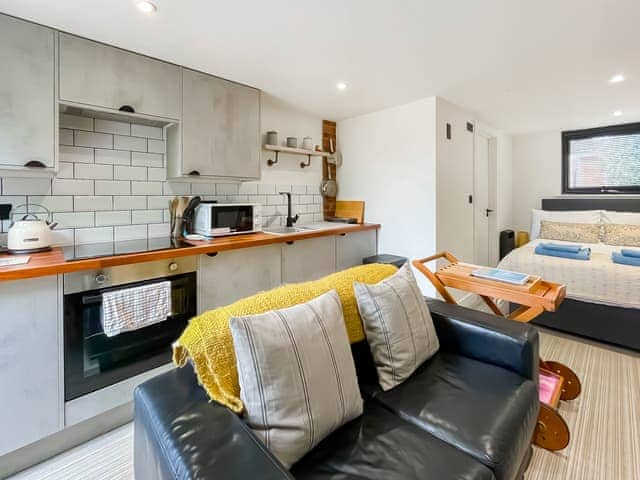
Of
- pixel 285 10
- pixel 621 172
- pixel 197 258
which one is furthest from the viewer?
pixel 621 172

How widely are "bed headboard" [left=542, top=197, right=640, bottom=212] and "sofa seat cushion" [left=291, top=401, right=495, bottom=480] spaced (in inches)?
196

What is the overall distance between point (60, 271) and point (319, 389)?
1430 mm

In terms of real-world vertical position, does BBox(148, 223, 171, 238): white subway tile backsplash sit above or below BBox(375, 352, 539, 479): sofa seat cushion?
above

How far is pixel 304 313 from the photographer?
1.19 meters

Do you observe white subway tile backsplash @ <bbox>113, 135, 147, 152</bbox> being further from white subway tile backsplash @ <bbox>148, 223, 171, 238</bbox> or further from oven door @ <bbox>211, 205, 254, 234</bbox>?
oven door @ <bbox>211, 205, 254, 234</bbox>

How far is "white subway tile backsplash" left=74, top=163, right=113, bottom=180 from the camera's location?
2.22 m

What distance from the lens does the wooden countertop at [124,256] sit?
152 centimetres

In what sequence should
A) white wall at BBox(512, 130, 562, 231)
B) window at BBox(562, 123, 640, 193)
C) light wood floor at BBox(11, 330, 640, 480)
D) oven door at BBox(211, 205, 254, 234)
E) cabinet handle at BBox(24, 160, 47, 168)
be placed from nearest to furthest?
light wood floor at BBox(11, 330, 640, 480) → cabinet handle at BBox(24, 160, 47, 168) → oven door at BBox(211, 205, 254, 234) → window at BBox(562, 123, 640, 193) → white wall at BBox(512, 130, 562, 231)

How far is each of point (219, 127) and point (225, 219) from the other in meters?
0.75

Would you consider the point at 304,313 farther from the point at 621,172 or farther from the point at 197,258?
the point at 621,172

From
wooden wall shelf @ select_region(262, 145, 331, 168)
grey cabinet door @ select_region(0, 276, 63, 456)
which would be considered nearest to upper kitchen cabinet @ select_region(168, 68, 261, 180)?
wooden wall shelf @ select_region(262, 145, 331, 168)

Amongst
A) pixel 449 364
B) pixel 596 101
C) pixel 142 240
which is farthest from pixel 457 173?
pixel 142 240

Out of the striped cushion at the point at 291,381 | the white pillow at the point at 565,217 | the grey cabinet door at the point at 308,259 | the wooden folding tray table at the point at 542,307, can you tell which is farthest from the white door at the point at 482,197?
the striped cushion at the point at 291,381

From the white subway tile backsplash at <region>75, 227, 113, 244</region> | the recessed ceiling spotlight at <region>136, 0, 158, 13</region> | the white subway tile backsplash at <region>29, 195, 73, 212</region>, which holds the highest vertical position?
the recessed ceiling spotlight at <region>136, 0, 158, 13</region>
